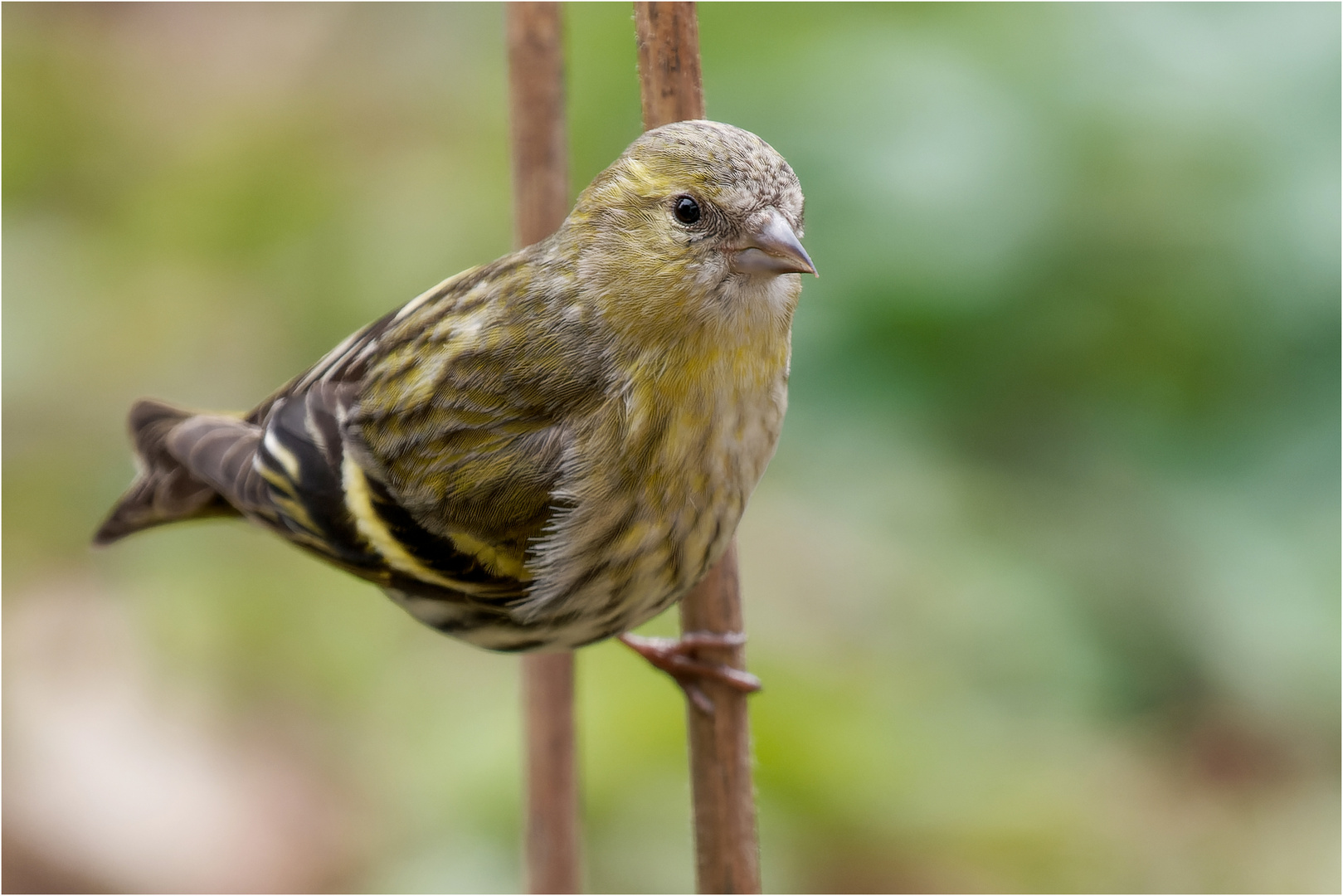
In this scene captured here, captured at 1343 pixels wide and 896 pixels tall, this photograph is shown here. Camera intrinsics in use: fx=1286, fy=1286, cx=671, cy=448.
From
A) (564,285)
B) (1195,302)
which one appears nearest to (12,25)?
(564,285)

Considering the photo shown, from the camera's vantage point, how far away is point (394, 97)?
3.57 metres

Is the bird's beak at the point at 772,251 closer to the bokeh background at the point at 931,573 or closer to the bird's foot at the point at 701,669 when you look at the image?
the bird's foot at the point at 701,669

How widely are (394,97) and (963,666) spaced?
2221 millimetres

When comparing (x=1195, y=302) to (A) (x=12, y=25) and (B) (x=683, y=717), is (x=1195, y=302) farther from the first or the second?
(A) (x=12, y=25)

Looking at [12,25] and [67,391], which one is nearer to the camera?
[67,391]

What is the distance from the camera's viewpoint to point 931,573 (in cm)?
257

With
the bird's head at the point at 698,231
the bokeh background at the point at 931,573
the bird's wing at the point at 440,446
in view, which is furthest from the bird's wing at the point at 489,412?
the bokeh background at the point at 931,573

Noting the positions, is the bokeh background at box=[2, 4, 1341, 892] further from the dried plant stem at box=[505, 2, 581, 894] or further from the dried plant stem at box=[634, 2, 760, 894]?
the dried plant stem at box=[634, 2, 760, 894]

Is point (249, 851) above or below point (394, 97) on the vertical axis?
below

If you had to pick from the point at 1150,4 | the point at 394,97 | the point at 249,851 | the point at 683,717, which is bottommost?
the point at 249,851

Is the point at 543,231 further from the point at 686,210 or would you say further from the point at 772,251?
the point at 772,251

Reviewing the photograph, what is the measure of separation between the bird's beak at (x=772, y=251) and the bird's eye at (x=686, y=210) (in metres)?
0.07

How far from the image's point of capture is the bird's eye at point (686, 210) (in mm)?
1574

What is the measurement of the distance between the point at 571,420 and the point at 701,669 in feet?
1.33
